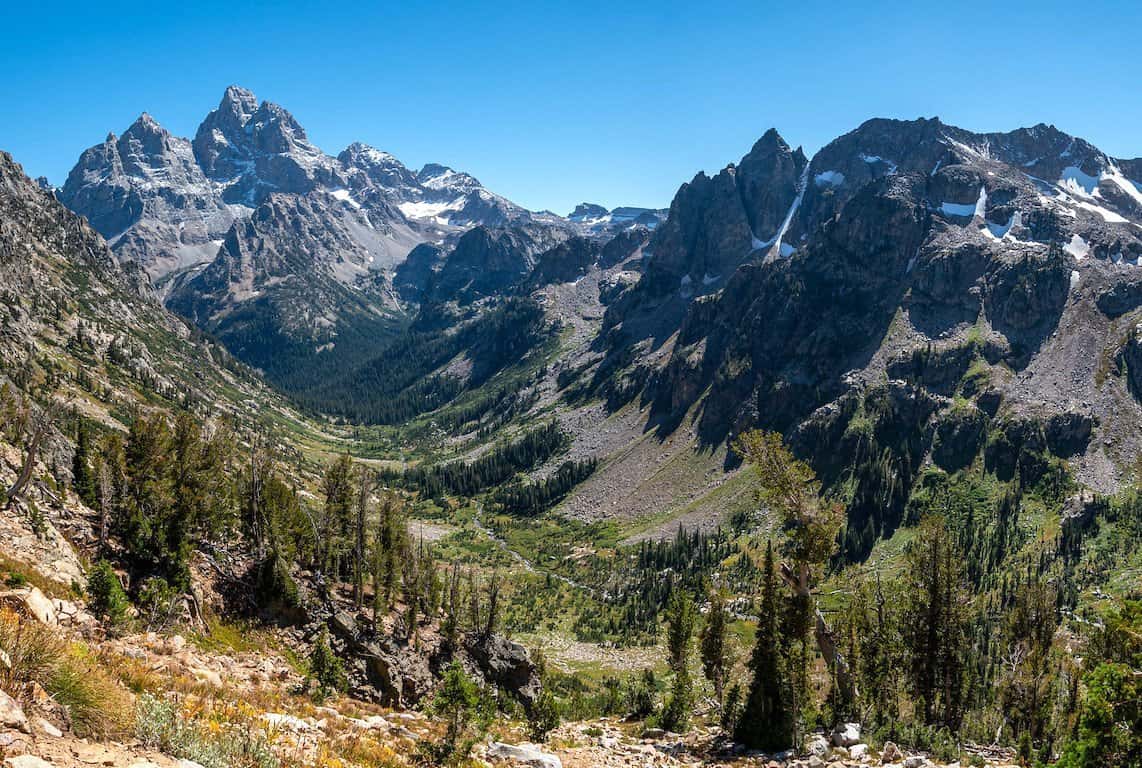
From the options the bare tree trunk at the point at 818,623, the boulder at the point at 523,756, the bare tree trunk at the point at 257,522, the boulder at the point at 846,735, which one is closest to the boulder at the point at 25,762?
the boulder at the point at 523,756

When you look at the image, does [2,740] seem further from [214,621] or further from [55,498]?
[55,498]

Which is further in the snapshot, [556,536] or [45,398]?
[556,536]

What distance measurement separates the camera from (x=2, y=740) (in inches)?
329

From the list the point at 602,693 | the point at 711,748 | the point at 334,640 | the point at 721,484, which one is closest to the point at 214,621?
the point at 334,640

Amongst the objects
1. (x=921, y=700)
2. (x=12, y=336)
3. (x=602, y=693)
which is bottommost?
(x=602, y=693)

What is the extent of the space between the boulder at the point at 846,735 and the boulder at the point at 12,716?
92.6ft

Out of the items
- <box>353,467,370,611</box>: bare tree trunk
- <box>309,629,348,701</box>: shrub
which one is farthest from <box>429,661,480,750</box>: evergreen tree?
<box>353,467,370,611</box>: bare tree trunk

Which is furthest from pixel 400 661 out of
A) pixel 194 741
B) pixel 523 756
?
pixel 194 741

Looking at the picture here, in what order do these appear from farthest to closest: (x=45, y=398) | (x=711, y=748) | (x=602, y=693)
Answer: (x=45, y=398) < (x=602, y=693) < (x=711, y=748)

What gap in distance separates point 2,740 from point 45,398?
496 feet

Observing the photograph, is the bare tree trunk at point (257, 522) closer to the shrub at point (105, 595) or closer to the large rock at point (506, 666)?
the shrub at point (105, 595)

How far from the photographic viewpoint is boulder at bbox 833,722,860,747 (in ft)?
85.8

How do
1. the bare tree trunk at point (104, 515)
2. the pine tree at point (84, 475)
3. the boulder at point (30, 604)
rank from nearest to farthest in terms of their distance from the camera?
the boulder at point (30, 604)
the bare tree trunk at point (104, 515)
the pine tree at point (84, 475)

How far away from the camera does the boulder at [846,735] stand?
85.8 feet
